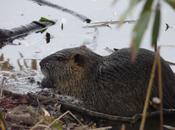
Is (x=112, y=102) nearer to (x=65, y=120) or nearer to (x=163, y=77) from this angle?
(x=163, y=77)

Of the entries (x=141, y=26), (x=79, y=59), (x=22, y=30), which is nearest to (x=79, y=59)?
(x=79, y=59)

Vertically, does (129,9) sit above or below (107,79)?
above

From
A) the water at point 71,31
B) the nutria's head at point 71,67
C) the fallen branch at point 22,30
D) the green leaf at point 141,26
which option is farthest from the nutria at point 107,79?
the green leaf at point 141,26

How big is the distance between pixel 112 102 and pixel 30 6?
7.71 ft

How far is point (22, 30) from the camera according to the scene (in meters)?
4.86

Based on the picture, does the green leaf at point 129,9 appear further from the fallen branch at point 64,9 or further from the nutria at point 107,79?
the fallen branch at point 64,9

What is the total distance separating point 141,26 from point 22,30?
3811 millimetres

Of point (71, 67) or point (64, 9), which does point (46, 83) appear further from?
point (64, 9)

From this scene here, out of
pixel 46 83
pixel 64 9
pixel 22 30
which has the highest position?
pixel 64 9

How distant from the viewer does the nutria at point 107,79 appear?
360 cm

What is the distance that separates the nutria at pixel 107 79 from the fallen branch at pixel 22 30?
89 centimetres

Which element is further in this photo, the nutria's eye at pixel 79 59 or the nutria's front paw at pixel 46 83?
the nutria's front paw at pixel 46 83

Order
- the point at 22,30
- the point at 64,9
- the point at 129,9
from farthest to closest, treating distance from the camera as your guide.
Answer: the point at 64,9, the point at 22,30, the point at 129,9

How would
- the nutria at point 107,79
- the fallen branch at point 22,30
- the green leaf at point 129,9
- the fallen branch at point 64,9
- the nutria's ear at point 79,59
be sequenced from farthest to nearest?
the fallen branch at point 64,9 → the fallen branch at point 22,30 → the nutria's ear at point 79,59 → the nutria at point 107,79 → the green leaf at point 129,9
